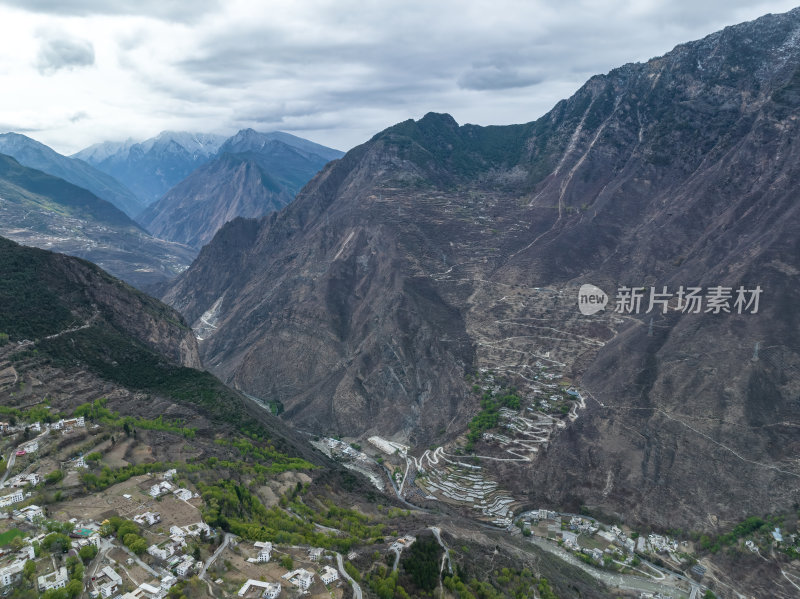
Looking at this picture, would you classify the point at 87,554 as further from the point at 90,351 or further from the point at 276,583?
the point at 90,351

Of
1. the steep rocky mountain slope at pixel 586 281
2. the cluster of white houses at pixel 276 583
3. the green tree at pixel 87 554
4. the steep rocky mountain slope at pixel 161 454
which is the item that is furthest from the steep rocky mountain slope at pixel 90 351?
the steep rocky mountain slope at pixel 586 281

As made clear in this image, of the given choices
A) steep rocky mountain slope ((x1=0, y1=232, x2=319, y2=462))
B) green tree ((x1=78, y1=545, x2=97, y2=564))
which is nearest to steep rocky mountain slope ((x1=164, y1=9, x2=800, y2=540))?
steep rocky mountain slope ((x1=0, y1=232, x2=319, y2=462))

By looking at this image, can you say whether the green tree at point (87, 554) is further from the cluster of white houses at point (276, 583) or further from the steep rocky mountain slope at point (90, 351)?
the steep rocky mountain slope at point (90, 351)

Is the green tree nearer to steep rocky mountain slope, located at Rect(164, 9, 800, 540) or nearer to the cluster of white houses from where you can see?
the cluster of white houses
